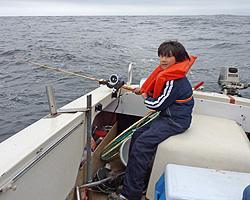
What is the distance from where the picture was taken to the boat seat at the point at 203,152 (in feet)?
5.86

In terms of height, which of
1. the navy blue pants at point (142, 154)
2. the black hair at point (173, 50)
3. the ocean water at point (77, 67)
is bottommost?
the ocean water at point (77, 67)

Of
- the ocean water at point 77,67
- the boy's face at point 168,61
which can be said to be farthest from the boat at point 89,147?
the ocean water at point 77,67

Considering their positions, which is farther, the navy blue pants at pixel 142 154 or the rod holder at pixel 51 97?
the navy blue pants at pixel 142 154

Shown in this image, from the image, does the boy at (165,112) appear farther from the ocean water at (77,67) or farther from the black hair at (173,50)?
the ocean water at (77,67)

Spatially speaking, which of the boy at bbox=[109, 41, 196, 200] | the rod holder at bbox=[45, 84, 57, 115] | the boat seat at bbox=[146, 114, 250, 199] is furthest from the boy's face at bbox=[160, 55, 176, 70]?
the rod holder at bbox=[45, 84, 57, 115]

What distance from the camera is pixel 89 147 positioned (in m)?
1.94

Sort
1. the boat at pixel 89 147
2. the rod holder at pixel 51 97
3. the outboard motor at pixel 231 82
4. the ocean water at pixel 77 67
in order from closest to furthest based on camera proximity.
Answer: the boat at pixel 89 147, the rod holder at pixel 51 97, the outboard motor at pixel 231 82, the ocean water at pixel 77 67

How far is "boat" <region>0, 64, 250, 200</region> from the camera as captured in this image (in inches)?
52.0

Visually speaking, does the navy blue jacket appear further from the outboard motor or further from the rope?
the outboard motor

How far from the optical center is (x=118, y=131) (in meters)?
3.18

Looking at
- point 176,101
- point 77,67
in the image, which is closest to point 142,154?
point 176,101

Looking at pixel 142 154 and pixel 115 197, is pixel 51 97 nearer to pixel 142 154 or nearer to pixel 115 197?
pixel 142 154

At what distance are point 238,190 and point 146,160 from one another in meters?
0.72

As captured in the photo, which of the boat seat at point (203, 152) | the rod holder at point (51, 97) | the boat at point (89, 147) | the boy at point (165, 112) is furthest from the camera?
the boy at point (165, 112)
